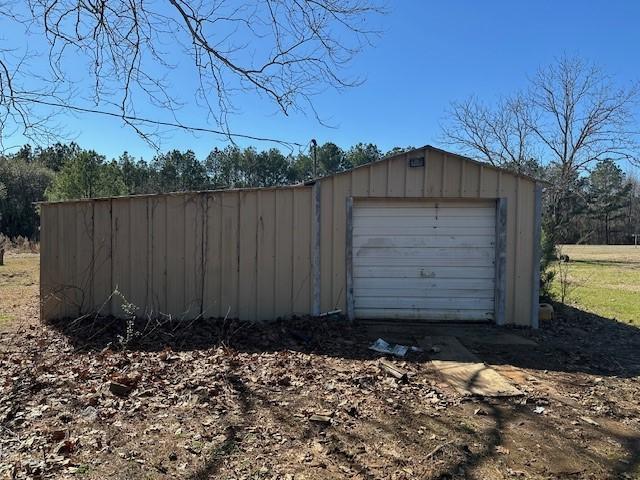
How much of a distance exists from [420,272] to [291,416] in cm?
425

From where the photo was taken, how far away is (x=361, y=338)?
6348 millimetres

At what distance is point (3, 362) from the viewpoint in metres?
5.05

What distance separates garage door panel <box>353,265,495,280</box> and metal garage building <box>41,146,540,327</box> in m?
0.02

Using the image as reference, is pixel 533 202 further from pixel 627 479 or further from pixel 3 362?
pixel 3 362

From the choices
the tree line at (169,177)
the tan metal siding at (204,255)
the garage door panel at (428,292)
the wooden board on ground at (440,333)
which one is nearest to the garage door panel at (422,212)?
the tan metal siding at (204,255)

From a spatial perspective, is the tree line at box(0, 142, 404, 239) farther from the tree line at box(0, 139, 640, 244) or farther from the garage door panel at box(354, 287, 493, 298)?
the garage door panel at box(354, 287, 493, 298)

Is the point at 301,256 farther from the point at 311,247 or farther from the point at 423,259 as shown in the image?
the point at 423,259

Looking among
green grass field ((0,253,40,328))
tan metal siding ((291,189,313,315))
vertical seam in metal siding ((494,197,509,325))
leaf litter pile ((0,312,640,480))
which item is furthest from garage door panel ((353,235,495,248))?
green grass field ((0,253,40,328))

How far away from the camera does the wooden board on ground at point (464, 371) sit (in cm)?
438

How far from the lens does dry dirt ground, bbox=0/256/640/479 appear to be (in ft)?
9.52

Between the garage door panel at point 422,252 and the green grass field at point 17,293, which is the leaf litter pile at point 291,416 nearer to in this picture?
the garage door panel at point 422,252

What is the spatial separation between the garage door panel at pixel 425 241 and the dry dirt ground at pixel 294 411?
163 cm

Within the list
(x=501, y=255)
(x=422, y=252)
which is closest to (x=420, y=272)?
(x=422, y=252)

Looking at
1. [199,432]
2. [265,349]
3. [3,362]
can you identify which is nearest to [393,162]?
[265,349]
